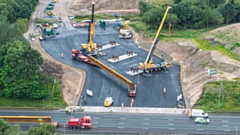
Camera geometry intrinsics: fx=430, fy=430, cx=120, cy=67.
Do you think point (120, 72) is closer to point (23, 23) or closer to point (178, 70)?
point (178, 70)

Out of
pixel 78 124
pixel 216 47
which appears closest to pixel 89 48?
pixel 216 47

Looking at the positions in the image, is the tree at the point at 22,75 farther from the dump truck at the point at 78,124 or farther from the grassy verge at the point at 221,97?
the grassy verge at the point at 221,97

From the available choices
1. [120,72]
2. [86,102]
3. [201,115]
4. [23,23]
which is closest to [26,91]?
[86,102]

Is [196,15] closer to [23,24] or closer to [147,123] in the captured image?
[23,24]

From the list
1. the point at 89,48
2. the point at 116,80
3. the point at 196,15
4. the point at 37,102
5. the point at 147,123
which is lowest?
the point at 147,123

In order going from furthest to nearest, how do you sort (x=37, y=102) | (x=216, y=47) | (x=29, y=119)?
(x=216, y=47), (x=37, y=102), (x=29, y=119)

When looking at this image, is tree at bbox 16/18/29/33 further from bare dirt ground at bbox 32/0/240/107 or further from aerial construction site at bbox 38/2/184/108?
bare dirt ground at bbox 32/0/240/107

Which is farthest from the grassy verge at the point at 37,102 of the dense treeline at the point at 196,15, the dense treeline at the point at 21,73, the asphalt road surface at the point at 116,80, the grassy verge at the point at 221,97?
the dense treeline at the point at 196,15
